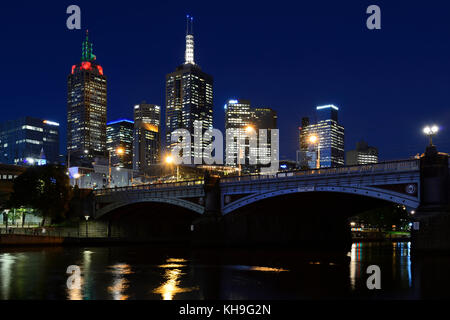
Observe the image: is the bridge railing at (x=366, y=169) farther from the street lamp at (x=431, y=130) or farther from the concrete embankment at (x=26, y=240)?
the concrete embankment at (x=26, y=240)

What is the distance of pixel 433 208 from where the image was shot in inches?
1593

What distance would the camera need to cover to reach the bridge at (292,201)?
41.5m

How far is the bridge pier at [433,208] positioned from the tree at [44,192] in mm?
58393

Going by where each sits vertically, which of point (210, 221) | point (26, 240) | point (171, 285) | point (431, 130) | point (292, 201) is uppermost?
point (431, 130)

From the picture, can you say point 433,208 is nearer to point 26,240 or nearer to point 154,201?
point 154,201

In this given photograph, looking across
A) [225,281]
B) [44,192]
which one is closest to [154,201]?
[44,192]

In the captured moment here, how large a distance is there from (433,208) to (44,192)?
199ft

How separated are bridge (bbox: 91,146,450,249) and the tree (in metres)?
5.43

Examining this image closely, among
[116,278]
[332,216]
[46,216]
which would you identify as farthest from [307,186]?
[46,216]

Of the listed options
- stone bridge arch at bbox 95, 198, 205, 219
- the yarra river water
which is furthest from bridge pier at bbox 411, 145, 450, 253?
stone bridge arch at bbox 95, 198, 205, 219

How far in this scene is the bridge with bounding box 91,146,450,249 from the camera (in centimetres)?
4153

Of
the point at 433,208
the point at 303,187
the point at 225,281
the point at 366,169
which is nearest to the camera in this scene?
the point at 225,281

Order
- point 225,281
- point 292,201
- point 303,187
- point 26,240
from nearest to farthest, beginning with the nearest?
point 225,281 → point 303,187 → point 26,240 → point 292,201

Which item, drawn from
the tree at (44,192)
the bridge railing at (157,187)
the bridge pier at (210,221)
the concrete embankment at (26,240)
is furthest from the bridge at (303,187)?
the concrete embankment at (26,240)
